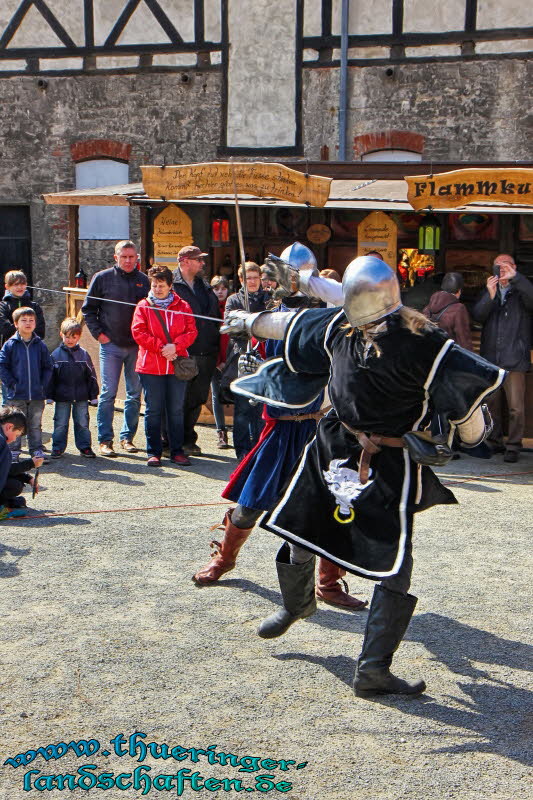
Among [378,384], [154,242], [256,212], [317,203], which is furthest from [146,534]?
[256,212]

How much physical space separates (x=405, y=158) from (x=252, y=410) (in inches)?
323

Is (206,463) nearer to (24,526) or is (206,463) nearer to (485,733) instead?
(24,526)

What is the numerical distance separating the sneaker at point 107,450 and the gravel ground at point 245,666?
1.94m

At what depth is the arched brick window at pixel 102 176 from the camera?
16203 mm

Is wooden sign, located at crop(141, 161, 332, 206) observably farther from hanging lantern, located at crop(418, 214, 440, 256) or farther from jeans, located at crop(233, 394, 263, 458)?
jeans, located at crop(233, 394, 263, 458)

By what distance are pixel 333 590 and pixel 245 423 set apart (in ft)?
9.55

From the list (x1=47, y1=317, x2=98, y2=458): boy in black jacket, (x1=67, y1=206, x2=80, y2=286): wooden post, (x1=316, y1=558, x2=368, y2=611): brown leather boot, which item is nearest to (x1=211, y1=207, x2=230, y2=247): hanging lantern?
(x1=67, y1=206, x2=80, y2=286): wooden post

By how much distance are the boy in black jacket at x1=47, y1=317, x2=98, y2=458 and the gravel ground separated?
191 cm

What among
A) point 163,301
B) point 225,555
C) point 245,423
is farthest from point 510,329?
point 225,555

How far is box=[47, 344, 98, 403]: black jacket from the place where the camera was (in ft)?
28.3

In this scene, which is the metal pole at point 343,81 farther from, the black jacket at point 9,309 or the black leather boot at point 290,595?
the black leather boot at point 290,595

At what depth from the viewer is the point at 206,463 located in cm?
874

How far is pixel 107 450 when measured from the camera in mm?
8875

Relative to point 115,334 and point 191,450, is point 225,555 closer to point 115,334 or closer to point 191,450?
point 191,450
